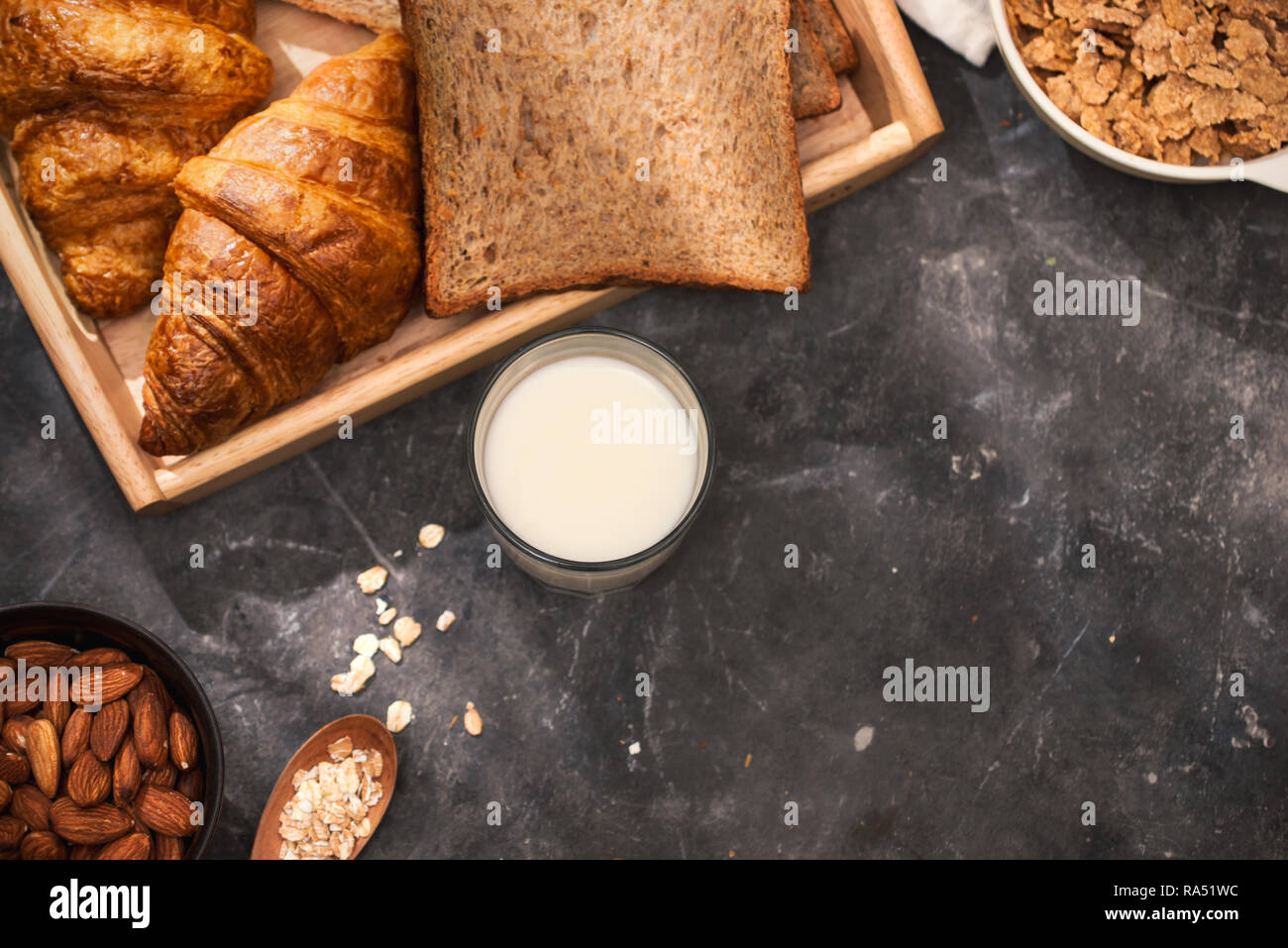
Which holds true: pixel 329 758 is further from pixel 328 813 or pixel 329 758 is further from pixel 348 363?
pixel 348 363

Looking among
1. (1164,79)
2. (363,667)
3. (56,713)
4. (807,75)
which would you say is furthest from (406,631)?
(1164,79)

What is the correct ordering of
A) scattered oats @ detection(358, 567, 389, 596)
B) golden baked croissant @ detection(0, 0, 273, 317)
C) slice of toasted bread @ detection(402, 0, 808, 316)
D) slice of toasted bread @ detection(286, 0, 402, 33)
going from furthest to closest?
scattered oats @ detection(358, 567, 389, 596) → slice of toasted bread @ detection(286, 0, 402, 33) → slice of toasted bread @ detection(402, 0, 808, 316) → golden baked croissant @ detection(0, 0, 273, 317)

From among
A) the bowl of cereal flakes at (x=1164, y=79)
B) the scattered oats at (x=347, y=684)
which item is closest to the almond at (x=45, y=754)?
the scattered oats at (x=347, y=684)

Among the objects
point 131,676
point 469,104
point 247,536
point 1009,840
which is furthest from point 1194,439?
point 131,676

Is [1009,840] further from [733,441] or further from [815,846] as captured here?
[733,441]

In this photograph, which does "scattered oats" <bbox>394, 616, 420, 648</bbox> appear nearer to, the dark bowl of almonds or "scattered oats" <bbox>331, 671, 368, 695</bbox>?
"scattered oats" <bbox>331, 671, 368, 695</bbox>

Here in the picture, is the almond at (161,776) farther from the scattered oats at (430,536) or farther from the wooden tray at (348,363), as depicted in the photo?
the scattered oats at (430,536)

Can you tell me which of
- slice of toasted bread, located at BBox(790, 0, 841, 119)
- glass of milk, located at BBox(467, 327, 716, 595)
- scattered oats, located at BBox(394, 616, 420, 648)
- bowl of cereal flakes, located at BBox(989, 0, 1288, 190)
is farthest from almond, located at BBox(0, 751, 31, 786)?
bowl of cereal flakes, located at BBox(989, 0, 1288, 190)
